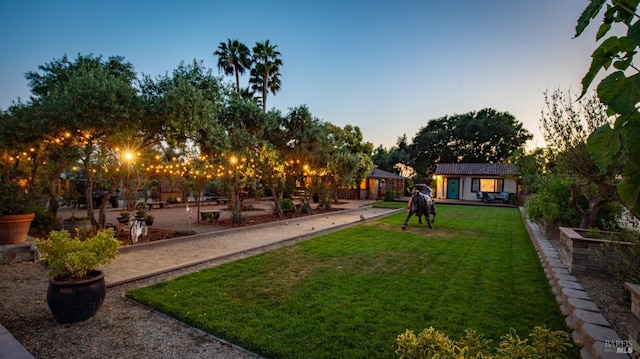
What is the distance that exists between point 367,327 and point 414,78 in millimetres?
16027

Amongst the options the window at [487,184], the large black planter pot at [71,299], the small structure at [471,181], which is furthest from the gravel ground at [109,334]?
the window at [487,184]

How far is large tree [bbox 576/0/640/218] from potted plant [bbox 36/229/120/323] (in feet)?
17.0

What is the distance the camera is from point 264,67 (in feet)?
80.9

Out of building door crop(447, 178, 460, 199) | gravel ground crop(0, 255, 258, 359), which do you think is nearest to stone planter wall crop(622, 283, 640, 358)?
gravel ground crop(0, 255, 258, 359)

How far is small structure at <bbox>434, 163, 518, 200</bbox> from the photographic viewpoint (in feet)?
90.1

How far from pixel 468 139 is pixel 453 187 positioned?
41.0 feet

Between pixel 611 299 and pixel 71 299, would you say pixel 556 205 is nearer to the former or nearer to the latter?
pixel 611 299

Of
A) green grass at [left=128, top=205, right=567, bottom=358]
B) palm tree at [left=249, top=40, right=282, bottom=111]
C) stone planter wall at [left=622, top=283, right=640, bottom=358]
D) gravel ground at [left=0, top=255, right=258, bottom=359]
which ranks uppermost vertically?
palm tree at [left=249, top=40, right=282, bottom=111]

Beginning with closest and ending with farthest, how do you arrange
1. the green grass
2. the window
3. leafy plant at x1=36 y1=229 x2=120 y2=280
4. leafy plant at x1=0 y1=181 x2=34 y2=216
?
the green grass → leafy plant at x1=36 y1=229 x2=120 y2=280 → leafy plant at x1=0 y1=181 x2=34 y2=216 → the window

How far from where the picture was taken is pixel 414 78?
17.2m

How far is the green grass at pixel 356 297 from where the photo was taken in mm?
3660

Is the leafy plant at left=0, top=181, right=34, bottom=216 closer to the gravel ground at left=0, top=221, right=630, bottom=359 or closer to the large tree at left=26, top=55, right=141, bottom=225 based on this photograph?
the large tree at left=26, top=55, right=141, bottom=225

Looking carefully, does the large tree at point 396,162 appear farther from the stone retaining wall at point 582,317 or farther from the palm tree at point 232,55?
the stone retaining wall at point 582,317

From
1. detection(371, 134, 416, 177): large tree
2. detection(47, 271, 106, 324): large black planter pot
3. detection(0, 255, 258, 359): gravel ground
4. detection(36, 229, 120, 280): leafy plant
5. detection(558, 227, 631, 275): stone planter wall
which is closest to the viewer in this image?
detection(0, 255, 258, 359): gravel ground
